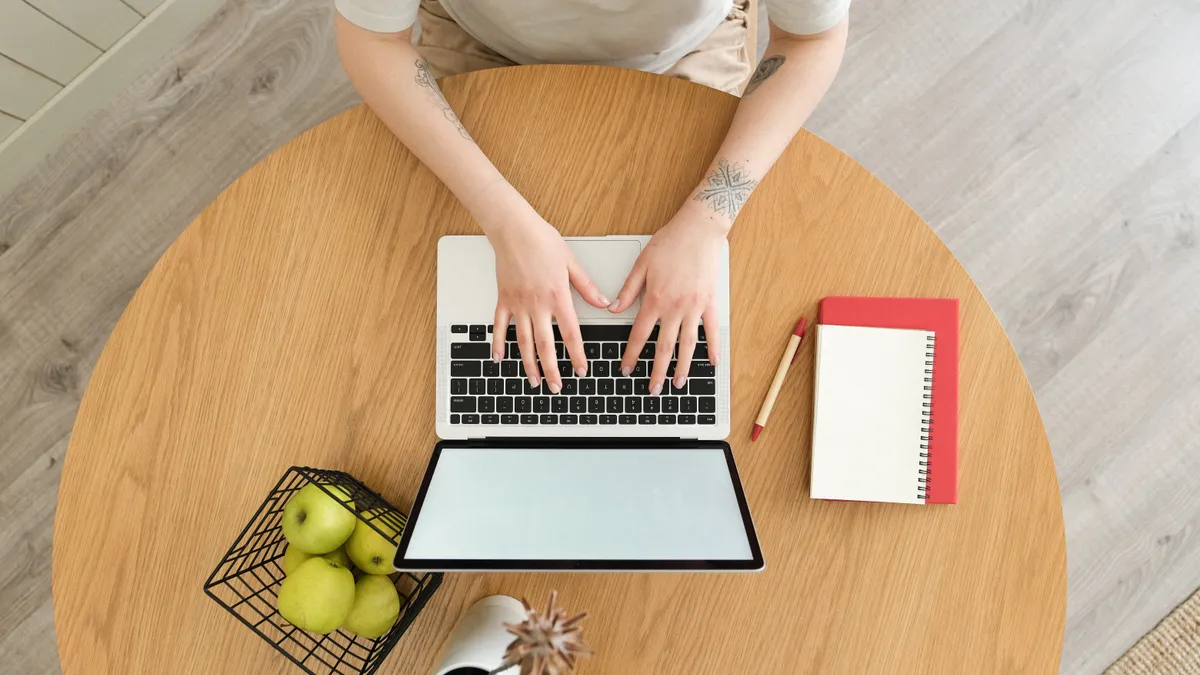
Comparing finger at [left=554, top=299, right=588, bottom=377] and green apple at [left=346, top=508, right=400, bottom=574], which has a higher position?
finger at [left=554, top=299, right=588, bottom=377]

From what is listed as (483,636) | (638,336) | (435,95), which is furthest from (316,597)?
(435,95)

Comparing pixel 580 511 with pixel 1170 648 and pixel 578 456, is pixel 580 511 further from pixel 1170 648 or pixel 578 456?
pixel 1170 648

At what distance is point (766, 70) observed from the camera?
84cm

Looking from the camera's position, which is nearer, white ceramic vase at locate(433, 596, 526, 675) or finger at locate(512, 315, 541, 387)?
white ceramic vase at locate(433, 596, 526, 675)

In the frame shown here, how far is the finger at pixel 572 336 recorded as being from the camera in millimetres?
754

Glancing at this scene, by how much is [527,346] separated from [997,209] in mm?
1192

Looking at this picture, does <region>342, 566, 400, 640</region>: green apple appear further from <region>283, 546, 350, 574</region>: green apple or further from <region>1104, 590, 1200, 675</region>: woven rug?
<region>1104, 590, 1200, 675</region>: woven rug

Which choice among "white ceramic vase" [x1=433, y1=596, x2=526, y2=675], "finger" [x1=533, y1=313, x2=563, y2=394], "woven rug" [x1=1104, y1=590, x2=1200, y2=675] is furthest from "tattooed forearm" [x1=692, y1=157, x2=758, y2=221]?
"woven rug" [x1=1104, y1=590, x2=1200, y2=675]

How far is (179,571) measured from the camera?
0.76 meters

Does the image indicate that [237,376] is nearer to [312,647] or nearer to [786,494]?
[312,647]

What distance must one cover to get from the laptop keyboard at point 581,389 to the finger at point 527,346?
2cm

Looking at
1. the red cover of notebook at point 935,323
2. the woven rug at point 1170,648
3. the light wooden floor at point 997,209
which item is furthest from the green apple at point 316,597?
the woven rug at point 1170,648

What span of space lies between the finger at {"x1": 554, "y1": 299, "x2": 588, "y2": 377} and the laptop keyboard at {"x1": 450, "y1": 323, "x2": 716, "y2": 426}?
0.06ft

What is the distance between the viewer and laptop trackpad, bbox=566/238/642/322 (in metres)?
0.79
